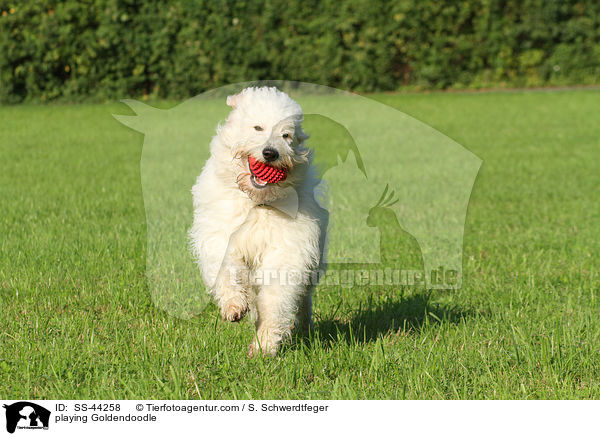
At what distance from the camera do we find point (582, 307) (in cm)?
523

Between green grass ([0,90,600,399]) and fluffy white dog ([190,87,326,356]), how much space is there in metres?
0.30

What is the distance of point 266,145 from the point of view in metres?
3.87

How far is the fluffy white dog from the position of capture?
13.1 feet

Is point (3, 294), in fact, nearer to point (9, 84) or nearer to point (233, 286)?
point (233, 286)

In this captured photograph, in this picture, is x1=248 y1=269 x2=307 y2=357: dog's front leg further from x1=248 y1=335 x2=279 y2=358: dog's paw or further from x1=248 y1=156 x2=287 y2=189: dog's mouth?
x1=248 y1=156 x2=287 y2=189: dog's mouth

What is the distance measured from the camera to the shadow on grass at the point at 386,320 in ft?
15.3

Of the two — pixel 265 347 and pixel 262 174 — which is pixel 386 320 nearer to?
pixel 265 347

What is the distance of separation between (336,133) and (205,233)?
11.6 meters

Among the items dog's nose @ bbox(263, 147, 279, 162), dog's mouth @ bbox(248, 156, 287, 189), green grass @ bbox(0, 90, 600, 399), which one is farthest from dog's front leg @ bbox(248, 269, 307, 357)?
dog's nose @ bbox(263, 147, 279, 162)
